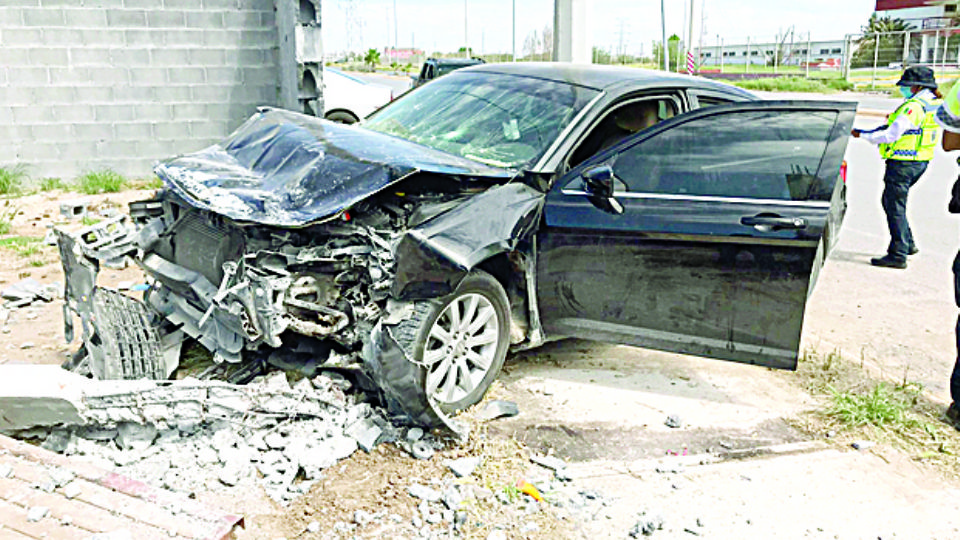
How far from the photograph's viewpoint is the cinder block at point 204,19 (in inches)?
410

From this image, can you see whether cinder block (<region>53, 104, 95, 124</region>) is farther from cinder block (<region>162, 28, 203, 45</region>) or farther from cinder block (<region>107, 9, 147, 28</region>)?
cinder block (<region>162, 28, 203, 45</region>)

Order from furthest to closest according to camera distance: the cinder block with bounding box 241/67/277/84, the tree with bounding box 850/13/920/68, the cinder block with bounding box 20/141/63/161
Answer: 1. the tree with bounding box 850/13/920/68
2. the cinder block with bounding box 241/67/277/84
3. the cinder block with bounding box 20/141/63/161

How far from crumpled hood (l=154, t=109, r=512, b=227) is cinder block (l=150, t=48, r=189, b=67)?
6.53 metres

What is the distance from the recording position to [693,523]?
10.6 feet

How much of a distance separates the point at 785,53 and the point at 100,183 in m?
38.9

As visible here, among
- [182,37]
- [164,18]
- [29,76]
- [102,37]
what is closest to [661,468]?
[182,37]

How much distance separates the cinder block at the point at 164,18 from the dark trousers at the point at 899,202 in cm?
864

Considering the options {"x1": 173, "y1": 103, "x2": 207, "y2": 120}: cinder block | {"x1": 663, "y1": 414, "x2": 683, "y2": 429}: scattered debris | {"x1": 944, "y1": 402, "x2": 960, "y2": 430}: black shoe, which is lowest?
{"x1": 663, "y1": 414, "x2": 683, "y2": 429}: scattered debris

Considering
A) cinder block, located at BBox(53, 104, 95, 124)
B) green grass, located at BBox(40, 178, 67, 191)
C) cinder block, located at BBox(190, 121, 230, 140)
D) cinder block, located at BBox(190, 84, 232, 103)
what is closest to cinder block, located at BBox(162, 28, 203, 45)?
cinder block, located at BBox(190, 84, 232, 103)

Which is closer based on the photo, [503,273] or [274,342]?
[274,342]

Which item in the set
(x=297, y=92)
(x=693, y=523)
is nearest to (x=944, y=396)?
(x=693, y=523)

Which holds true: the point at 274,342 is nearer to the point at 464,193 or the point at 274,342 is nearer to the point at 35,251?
the point at 464,193

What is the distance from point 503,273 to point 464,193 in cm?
50

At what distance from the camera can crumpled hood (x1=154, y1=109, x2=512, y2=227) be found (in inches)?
146
